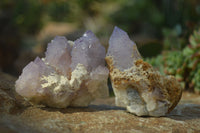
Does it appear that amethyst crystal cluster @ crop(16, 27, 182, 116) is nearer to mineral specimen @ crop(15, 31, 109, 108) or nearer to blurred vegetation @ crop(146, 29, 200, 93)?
mineral specimen @ crop(15, 31, 109, 108)

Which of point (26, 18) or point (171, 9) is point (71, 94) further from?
point (26, 18)

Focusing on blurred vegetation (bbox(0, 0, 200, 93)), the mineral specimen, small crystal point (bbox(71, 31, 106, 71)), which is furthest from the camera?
blurred vegetation (bbox(0, 0, 200, 93))

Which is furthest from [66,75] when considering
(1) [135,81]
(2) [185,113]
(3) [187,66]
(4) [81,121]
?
(3) [187,66]

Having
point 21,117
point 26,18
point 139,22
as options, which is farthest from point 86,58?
point 26,18

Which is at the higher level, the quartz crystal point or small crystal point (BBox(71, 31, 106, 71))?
small crystal point (BBox(71, 31, 106, 71))

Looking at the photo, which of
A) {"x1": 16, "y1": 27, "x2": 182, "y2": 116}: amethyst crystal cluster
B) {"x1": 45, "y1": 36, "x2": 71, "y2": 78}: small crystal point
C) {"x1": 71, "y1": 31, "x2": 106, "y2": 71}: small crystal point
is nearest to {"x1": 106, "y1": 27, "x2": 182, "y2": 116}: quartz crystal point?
{"x1": 16, "y1": 27, "x2": 182, "y2": 116}: amethyst crystal cluster

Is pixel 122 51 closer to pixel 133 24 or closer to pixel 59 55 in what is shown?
pixel 59 55
